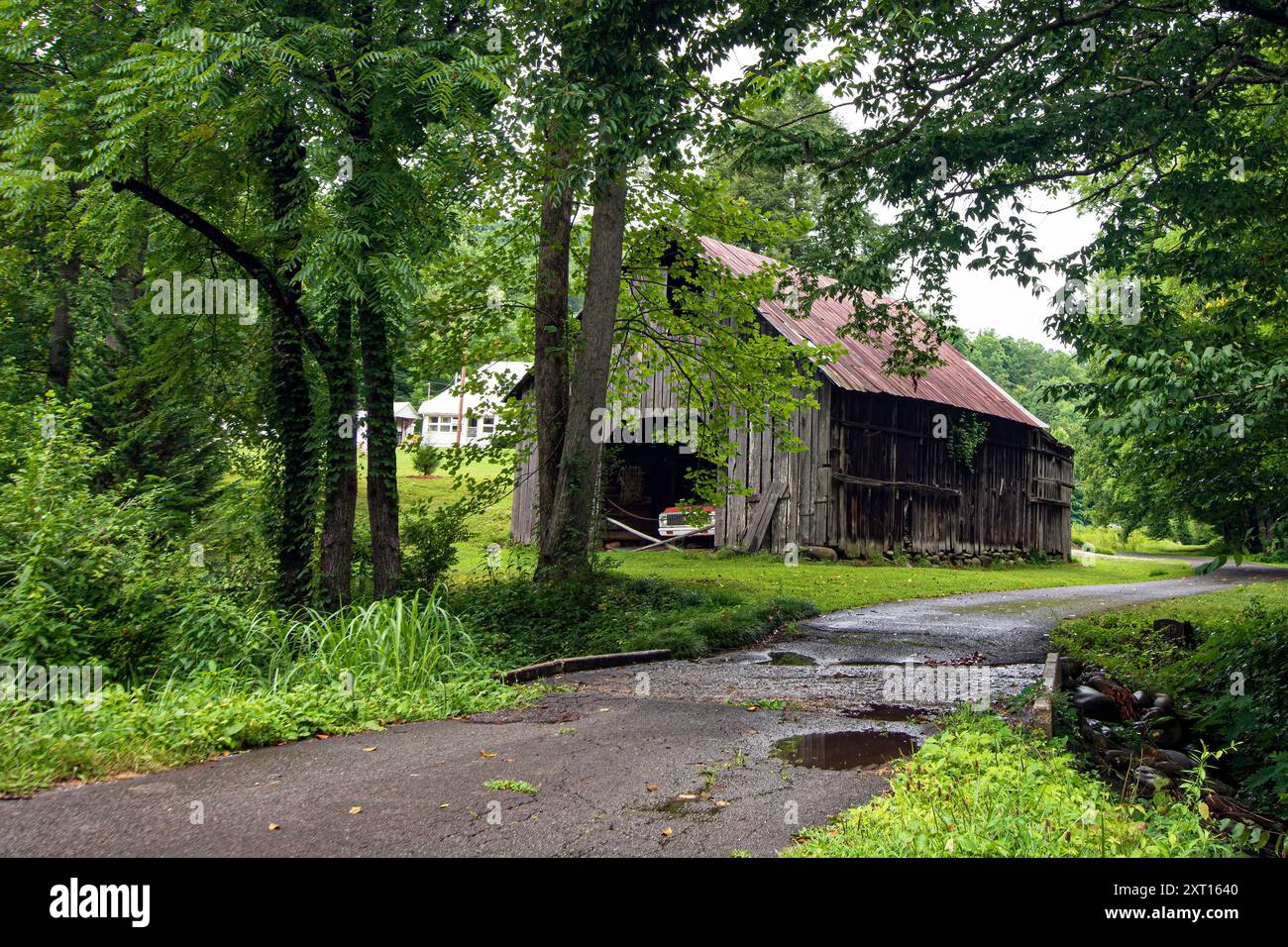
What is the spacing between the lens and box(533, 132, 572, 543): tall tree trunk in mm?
15055

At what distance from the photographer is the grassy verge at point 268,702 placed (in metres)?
5.83

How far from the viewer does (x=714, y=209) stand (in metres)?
16.8

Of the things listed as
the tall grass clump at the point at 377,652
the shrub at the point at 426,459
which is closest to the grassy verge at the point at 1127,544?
the shrub at the point at 426,459

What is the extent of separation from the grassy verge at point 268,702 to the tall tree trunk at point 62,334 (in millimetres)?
13807

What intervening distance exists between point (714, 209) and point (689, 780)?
12781mm

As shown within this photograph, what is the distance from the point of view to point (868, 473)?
82.5 feet

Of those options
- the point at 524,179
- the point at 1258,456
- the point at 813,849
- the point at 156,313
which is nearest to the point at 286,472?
the point at 156,313

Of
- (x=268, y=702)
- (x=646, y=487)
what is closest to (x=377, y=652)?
(x=268, y=702)

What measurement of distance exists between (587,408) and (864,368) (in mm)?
13378

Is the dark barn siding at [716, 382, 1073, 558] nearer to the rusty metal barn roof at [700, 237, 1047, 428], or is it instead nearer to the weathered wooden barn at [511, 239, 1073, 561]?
the weathered wooden barn at [511, 239, 1073, 561]

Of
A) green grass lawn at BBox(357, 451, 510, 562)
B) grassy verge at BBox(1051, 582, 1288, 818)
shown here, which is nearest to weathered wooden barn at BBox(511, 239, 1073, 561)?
green grass lawn at BBox(357, 451, 510, 562)

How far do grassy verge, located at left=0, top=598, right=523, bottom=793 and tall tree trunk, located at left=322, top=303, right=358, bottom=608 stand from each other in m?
1.53

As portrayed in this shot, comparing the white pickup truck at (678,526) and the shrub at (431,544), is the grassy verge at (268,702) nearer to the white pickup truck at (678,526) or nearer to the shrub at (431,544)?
the shrub at (431,544)

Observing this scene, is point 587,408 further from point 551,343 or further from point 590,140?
point 590,140
